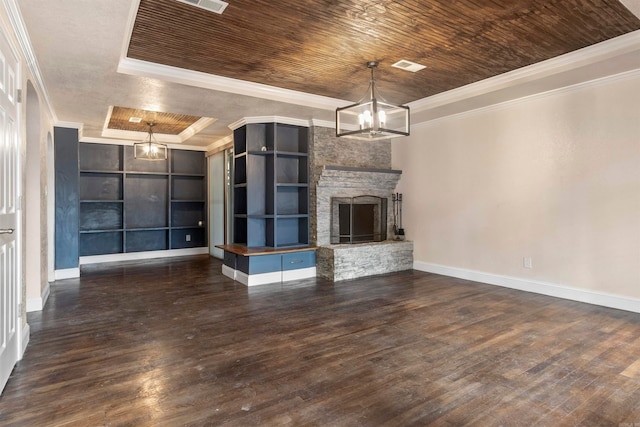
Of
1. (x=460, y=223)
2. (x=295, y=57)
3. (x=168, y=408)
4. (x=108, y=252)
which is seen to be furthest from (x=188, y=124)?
(x=168, y=408)

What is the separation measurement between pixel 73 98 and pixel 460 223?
18.7ft

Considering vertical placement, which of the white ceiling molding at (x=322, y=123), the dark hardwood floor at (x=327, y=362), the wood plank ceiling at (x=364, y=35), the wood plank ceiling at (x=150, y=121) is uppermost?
the wood plank ceiling at (x=150, y=121)

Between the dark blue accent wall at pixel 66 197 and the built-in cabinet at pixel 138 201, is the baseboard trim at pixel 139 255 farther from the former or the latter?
the dark blue accent wall at pixel 66 197

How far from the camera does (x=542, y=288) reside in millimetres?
4844

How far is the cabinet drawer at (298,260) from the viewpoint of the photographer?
581 cm

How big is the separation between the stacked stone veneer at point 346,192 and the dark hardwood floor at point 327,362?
114cm

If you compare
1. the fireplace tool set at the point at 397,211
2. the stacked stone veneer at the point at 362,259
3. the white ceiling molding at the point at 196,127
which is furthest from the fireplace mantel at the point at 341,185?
the white ceiling molding at the point at 196,127

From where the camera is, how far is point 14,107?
2.68 metres

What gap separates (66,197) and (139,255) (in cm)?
248

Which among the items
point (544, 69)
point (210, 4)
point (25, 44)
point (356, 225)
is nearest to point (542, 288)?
point (544, 69)

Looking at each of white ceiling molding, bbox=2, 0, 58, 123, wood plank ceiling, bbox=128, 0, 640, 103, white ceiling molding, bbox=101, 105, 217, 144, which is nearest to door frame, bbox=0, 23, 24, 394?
white ceiling molding, bbox=2, 0, 58, 123

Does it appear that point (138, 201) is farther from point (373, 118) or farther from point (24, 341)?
point (373, 118)

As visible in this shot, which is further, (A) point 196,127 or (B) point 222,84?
(A) point 196,127

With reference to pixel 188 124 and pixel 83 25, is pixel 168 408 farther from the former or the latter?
Answer: pixel 188 124
